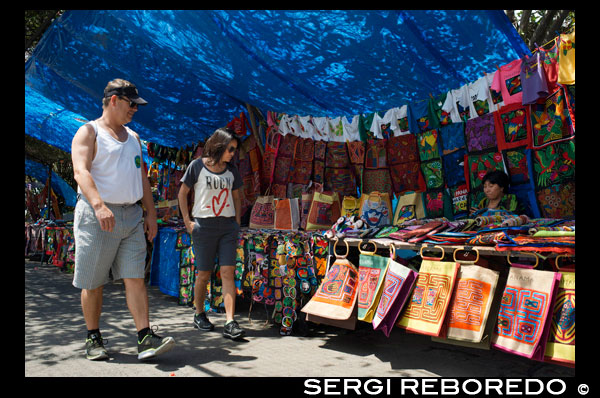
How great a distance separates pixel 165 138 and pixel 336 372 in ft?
21.2

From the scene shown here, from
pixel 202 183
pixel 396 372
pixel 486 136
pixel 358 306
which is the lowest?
pixel 396 372

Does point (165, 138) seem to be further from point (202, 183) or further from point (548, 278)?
point (548, 278)

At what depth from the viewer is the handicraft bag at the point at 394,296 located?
2.83m

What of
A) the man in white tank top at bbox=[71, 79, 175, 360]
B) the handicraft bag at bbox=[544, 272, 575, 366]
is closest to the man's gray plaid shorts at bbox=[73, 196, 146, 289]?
the man in white tank top at bbox=[71, 79, 175, 360]

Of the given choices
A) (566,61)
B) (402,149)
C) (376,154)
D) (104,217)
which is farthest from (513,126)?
(104,217)

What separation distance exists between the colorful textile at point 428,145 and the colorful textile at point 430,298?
2.40m

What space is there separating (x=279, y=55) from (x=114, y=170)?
1.97m

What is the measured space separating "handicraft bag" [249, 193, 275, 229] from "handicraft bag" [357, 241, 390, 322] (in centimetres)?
305

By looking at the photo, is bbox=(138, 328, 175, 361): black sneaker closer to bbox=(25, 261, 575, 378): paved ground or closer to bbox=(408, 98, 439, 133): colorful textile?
bbox=(25, 261, 575, 378): paved ground

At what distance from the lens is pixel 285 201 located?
6039 mm

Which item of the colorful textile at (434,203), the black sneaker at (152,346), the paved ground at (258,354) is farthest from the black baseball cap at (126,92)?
the colorful textile at (434,203)

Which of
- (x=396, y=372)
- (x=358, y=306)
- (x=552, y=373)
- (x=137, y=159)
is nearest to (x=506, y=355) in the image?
(x=552, y=373)

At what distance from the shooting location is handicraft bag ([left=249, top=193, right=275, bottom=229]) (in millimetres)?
6148

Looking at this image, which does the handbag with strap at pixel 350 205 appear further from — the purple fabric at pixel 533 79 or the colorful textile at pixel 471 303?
the colorful textile at pixel 471 303
